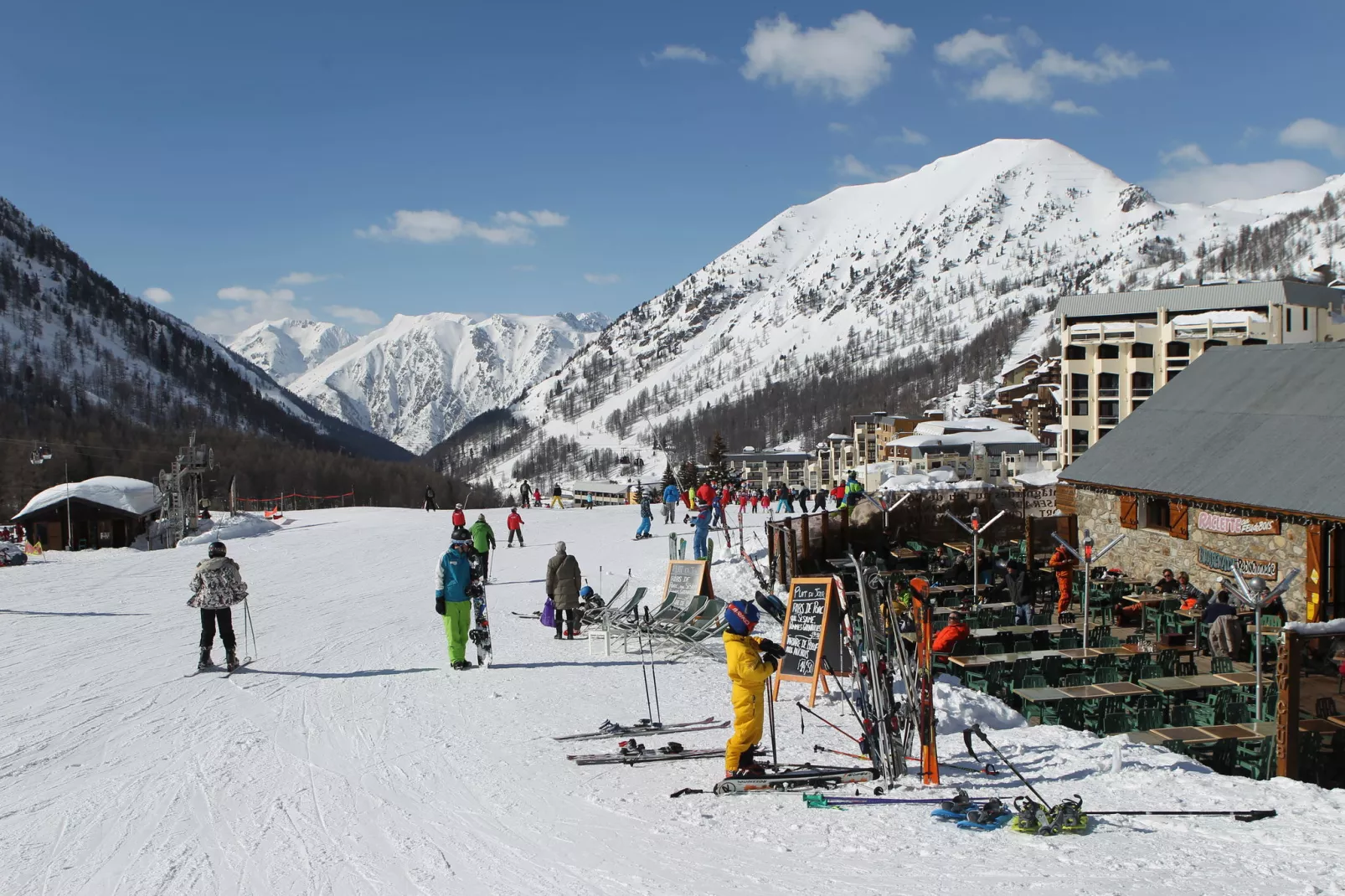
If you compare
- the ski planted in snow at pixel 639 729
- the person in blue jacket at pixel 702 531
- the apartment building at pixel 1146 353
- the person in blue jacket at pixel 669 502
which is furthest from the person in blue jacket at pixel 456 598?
the apartment building at pixel 1146 353

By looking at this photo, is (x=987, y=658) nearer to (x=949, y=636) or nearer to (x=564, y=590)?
(x=949, y=636)

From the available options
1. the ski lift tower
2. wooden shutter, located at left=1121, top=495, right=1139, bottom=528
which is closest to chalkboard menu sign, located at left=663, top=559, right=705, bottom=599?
wooden shutter, located at left=1121, top=495, right=1139, bottom=528

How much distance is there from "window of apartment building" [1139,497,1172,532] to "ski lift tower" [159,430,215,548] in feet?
101

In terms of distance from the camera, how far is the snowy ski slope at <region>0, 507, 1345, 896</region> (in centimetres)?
549

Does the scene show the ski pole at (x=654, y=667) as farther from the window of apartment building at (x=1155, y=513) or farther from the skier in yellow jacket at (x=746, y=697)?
the window of apartment building at (x=1155, y=513)

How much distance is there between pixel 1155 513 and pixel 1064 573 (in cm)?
351

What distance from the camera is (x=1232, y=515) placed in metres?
16.8

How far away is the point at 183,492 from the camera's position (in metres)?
35.9

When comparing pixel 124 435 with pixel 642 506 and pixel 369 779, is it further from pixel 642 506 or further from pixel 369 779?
pixel 369 779

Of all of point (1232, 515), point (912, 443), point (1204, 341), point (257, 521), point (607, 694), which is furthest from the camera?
point (912, 443)

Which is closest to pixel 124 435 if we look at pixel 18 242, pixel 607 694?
pixel 18 242

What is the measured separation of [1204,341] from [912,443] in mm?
22990

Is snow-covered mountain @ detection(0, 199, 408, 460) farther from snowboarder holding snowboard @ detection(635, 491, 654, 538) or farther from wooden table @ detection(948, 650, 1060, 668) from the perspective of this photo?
wooden table @ detection(948, 650, 1060, 668)

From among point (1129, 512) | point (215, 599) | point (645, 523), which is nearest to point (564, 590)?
point (215, 599)
